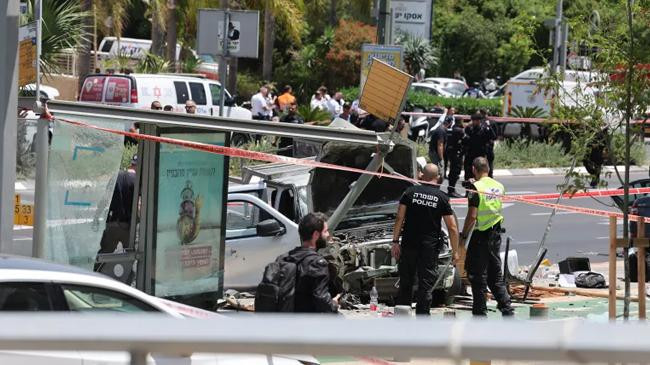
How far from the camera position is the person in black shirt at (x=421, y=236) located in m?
10.7

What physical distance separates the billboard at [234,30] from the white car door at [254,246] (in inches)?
280

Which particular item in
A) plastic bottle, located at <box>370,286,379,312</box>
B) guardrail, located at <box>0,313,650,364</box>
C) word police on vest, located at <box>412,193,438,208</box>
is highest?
guardrail, located at <box>0,313,650,364</box>

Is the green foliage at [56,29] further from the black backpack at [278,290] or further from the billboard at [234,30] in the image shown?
the black backpack at [278,290]

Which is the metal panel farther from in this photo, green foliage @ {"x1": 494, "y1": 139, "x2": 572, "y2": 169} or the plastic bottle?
green foliage @ {"x1": 494, "y1": 139, "x2": 572, "y2": 169}

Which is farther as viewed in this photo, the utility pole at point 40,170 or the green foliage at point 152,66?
the green foliage at point 152,66

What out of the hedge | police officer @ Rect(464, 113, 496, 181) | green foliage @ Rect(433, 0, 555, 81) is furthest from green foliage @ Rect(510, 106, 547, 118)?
green foliage @ Rect(433, 0, 555, 81)

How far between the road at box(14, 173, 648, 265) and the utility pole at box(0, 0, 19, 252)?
15.9 ft

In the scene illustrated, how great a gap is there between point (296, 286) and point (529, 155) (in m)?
24.5

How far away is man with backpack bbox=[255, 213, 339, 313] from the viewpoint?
730 centimetres

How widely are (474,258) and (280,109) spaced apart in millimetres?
21212

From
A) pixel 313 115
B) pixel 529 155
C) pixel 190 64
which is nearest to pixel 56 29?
pixel 313 115

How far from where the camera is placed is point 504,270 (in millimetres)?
12914

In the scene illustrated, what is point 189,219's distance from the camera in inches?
424

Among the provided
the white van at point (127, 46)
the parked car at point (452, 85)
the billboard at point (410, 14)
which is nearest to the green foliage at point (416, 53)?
the parked car at point (452, 85)
